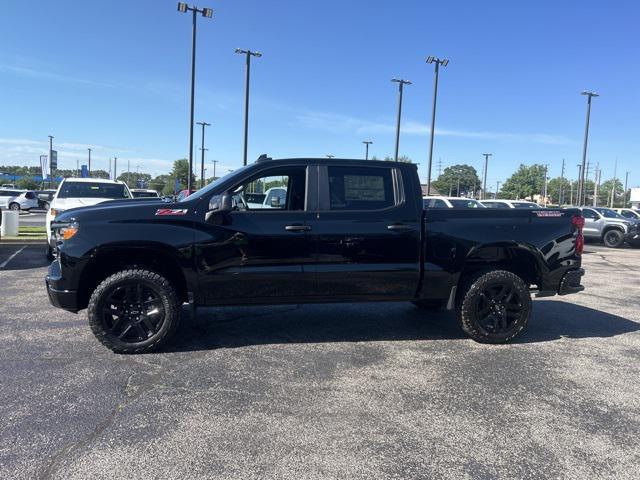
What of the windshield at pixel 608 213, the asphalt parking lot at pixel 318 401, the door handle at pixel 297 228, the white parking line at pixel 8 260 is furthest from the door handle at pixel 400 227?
the windshield at pixel 608 213

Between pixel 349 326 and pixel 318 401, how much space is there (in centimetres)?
Result: 214

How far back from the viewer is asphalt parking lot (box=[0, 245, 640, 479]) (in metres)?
2.92

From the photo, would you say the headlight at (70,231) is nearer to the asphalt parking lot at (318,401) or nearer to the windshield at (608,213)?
the asphalt parking lot at (318,401)

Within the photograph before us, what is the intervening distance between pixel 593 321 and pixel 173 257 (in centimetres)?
536

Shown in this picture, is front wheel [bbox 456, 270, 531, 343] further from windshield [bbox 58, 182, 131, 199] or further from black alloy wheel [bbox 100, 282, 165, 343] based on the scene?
windshield [bbox 58, 182, 131, 199]

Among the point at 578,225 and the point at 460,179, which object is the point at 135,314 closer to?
the point at 578,225

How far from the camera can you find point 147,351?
15.5 ft

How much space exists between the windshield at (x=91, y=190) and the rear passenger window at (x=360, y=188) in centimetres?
878

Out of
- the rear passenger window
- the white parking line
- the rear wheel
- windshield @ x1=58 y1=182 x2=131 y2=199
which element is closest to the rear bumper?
the rear passenger window

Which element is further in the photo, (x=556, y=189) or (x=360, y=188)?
(x=556, y=189)

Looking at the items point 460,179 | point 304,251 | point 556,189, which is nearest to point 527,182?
point 556,189

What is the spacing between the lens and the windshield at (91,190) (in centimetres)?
1167

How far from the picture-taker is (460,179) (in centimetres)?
13900

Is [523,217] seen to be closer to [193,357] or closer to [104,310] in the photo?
[193,357]
